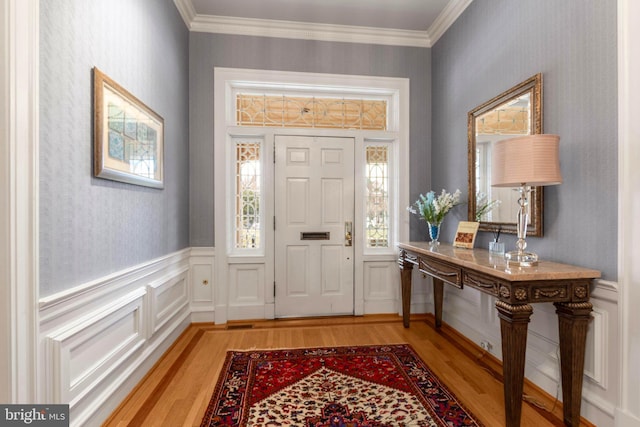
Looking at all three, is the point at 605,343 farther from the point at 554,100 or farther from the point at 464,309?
the point at 554,100

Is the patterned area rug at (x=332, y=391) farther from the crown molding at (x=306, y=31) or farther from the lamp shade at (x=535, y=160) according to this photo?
the crown molding at (x=306, y=31)

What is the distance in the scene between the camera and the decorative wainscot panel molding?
1317 mm

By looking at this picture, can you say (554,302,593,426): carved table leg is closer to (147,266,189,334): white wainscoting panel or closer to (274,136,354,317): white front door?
(274,136,354,317): white front door

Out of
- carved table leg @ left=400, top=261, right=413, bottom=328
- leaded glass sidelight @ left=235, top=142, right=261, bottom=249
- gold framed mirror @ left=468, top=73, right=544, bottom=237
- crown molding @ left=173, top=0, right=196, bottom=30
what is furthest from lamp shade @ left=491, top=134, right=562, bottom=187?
crown molding @ left=173, top=0, right=196, bottom=30

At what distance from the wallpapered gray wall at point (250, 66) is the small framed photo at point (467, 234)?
0.91 metres

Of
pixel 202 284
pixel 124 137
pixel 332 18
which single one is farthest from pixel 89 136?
pixel 332 18

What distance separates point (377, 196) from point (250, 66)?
2.03 m

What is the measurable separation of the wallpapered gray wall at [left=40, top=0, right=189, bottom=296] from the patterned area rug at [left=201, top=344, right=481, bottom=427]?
1.12 meters

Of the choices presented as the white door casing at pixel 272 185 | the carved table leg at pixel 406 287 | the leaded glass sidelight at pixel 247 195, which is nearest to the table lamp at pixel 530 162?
the carved table leg at pixel 406 287

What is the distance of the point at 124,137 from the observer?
1.88m

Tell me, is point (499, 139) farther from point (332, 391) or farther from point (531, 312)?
point (332, 391)

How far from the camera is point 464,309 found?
277cm

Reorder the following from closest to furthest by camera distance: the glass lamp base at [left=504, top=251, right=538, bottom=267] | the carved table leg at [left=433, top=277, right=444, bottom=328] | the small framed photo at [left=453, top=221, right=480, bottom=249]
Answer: the glass lamp base at [left=504, top=251, right=538, bottom=267] < the small framed photo at [left=453, top=221, right=480, bottom=249] < the carved table leg at [left=433, top=277, right=444, bottom=328]

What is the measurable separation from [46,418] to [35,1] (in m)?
1.77
